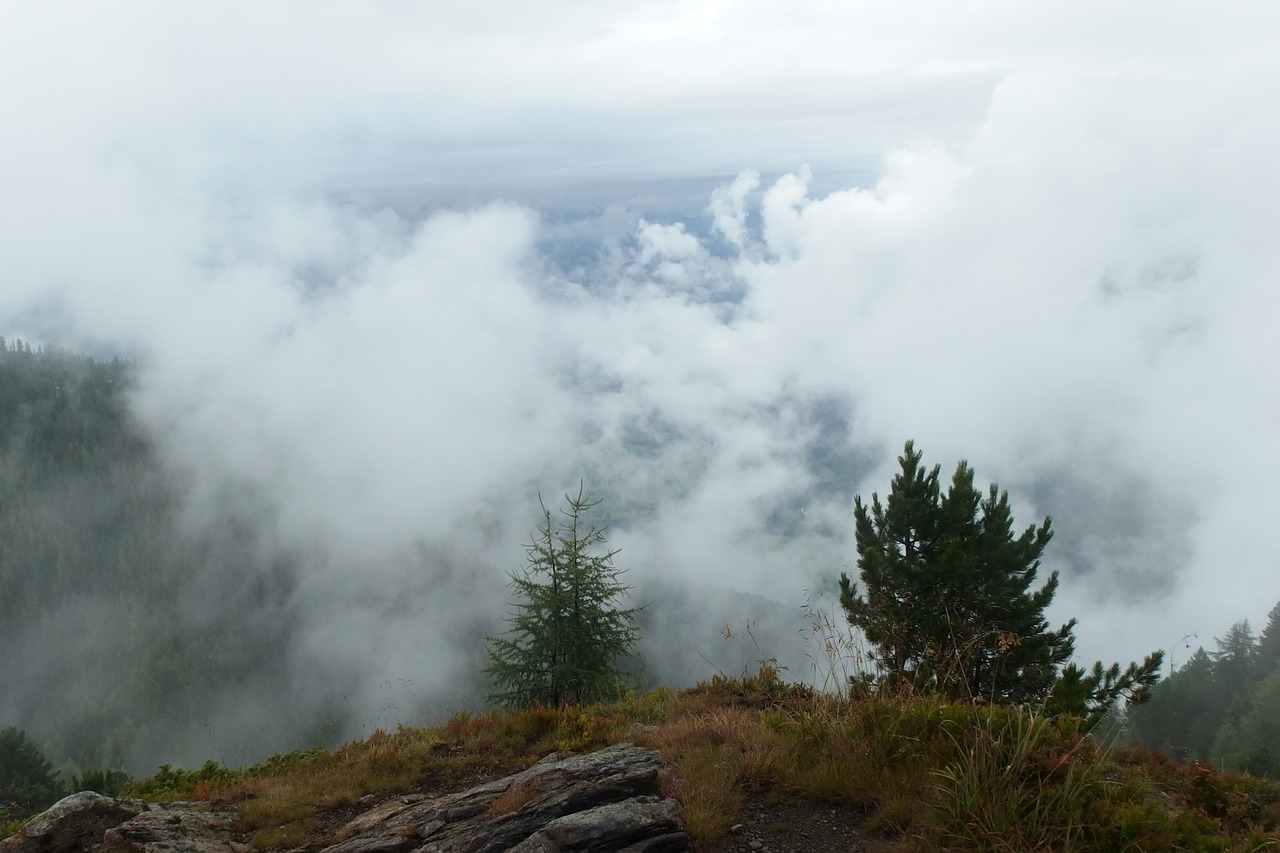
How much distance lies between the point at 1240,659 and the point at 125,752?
189555mm

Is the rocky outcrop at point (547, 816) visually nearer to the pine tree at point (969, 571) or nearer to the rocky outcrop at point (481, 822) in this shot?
the rocky outcrop at point (481, 822)

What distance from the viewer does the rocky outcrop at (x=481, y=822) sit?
560 cm

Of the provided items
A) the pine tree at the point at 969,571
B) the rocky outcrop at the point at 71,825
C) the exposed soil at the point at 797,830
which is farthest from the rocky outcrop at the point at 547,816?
the pine tree at the point at 969,571

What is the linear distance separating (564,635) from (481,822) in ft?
23.7

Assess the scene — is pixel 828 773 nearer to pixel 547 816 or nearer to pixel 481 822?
pixel 547 816

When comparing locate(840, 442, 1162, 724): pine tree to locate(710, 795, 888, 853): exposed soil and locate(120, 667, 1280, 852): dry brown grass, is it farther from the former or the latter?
locate(710, 795, 888, 853): exposed soil

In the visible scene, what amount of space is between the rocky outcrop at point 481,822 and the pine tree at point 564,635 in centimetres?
597

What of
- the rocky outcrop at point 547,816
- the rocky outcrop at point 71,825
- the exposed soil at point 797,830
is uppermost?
the rocky outcrop at point 71,825

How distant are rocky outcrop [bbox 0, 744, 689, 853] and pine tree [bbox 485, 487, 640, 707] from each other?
5.97 metres

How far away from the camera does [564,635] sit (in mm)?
13500

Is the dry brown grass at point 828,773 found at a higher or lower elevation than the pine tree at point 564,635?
lower

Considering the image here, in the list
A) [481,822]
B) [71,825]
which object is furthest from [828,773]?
[71,825]

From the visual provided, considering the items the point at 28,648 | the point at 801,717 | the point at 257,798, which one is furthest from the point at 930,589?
the point at 28,648

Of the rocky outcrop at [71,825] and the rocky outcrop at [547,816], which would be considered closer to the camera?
the rocky outcrop at [547,816]
